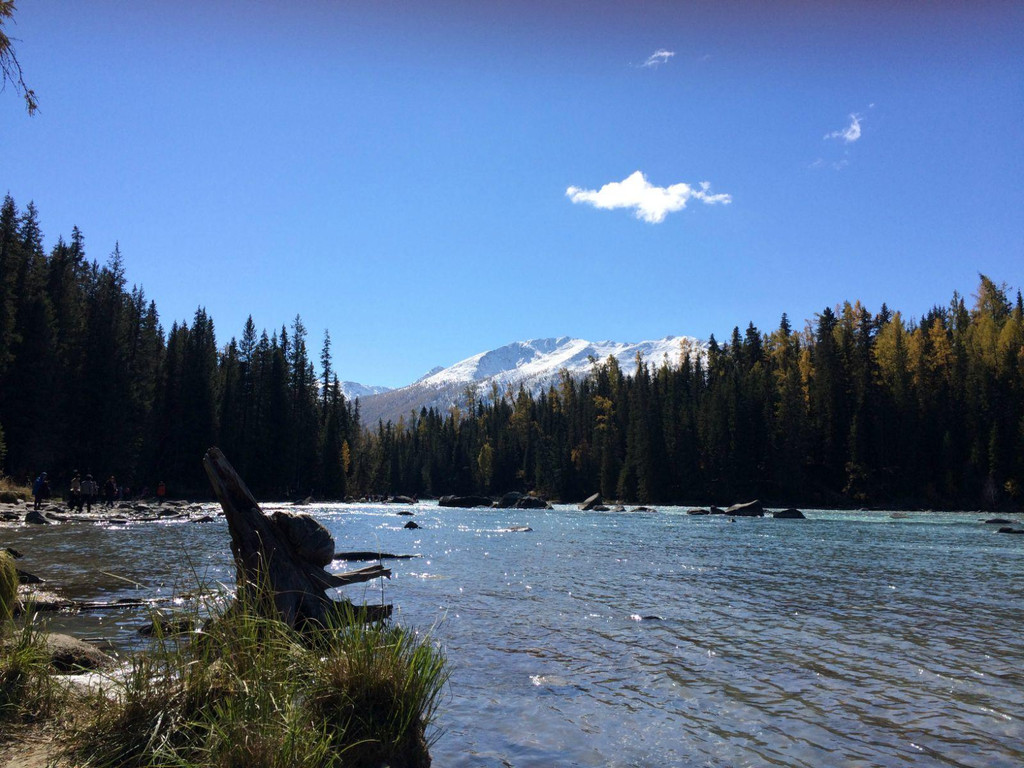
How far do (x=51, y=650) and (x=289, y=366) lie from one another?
83374mm

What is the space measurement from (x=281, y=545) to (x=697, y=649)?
5924 millimetres

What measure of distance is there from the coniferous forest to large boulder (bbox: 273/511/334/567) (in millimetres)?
39471

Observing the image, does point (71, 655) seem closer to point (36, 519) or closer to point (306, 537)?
point (306, 537)

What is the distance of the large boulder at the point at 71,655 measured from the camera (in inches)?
219

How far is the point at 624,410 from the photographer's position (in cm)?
9981

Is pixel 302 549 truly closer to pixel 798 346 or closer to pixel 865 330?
pixel 865 330

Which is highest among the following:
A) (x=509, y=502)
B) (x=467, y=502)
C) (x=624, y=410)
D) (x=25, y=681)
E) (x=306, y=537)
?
(x=624, y=410)

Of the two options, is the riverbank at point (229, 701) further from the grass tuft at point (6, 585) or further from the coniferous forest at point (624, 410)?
the coniferous forest at point (624, 410)

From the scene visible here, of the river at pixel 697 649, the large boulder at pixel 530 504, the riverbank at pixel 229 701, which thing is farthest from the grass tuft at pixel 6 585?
the large boulder at pixel 530 504

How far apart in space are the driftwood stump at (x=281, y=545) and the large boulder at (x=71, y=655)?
1.64 metres

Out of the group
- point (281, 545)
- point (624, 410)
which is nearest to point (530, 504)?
point (624, 410)

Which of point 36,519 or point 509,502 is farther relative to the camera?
point 509,502

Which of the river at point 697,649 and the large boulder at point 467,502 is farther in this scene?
the large boulder at point 467,502

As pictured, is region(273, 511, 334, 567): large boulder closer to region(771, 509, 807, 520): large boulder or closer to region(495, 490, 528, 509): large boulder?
region(771, 509, 807, 520): large boulder
